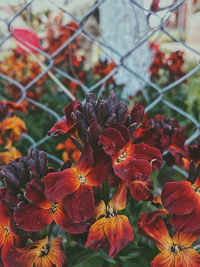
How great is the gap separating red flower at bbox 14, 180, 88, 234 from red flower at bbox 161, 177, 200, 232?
0.41ft

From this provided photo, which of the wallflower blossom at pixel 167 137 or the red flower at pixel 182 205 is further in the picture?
the wallflower blossom at pixel 167 137

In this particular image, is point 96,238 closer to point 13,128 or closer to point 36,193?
point 36,193

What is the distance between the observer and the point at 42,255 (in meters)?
0.51

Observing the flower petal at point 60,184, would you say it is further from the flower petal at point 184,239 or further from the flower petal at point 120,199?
the flower petal at point 184,239

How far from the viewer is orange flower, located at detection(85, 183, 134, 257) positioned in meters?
0.45

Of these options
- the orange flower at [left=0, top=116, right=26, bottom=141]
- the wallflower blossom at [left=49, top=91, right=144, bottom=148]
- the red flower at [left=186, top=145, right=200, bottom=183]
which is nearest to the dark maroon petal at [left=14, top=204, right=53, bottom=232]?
the wallflower blossom at [left=49, top=91, right=144, bottom=148]

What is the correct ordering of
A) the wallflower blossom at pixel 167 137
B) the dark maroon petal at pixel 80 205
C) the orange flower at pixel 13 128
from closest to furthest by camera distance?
the dark maroon petal at pixel 80 205 < the wallflower blossom at pixel 167 137 < the orange flower at pixel 13 128

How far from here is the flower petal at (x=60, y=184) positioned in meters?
0.44

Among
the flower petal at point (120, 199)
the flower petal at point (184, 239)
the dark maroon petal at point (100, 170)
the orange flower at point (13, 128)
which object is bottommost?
the flower petal at point (184, 239)

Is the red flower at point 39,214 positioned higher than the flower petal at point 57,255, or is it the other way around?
the red flower at point 39,214

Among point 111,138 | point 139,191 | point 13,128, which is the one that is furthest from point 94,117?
point 13,128

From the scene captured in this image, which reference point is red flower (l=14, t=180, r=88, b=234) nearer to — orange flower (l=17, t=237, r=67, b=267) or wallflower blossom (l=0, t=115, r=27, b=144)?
orange flower (l=17, t=237, r=67, b=267)

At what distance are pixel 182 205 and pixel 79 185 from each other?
0.15m

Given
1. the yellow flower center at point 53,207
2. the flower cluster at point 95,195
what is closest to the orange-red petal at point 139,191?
the flower cluster at point 95,195
